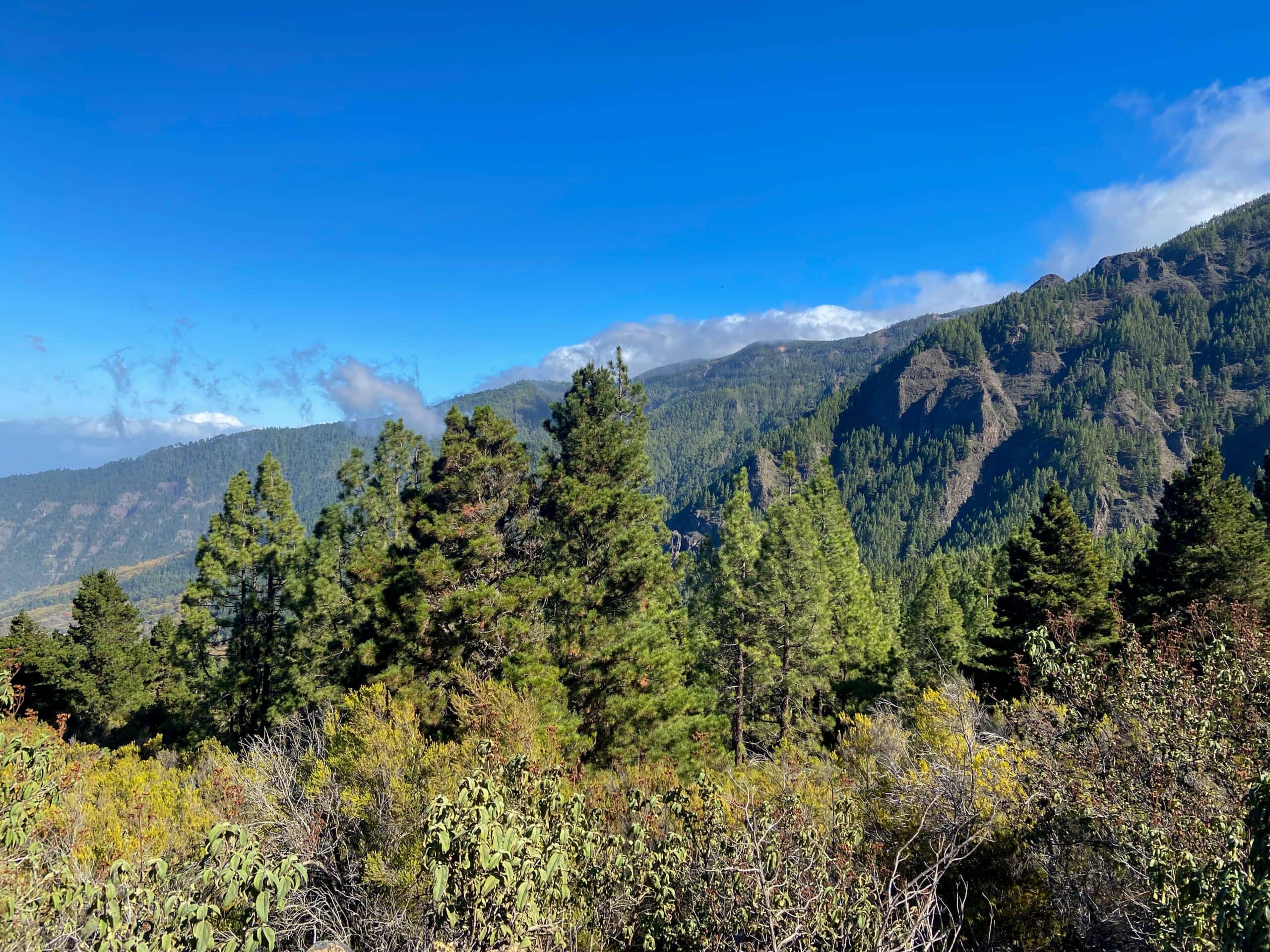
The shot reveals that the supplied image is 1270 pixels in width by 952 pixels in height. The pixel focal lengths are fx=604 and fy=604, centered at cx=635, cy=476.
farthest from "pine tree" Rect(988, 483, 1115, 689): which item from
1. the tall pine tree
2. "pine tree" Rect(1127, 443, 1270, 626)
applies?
the tall pine tree

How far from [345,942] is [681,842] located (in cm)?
463

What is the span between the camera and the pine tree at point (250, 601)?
22.4 meters

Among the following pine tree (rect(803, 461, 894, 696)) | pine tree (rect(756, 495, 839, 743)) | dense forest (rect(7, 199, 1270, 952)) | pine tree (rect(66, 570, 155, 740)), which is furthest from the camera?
pine tree (rect(66, 570, 155, 740))

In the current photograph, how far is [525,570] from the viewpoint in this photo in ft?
63.5

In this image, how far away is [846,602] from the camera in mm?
30031

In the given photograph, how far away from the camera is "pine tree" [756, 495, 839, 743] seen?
2261 centimetres

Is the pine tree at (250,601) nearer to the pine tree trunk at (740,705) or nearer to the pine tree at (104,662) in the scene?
the pine tree at (104,662)

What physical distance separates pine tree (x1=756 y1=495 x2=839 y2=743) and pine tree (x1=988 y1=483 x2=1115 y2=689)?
624cm

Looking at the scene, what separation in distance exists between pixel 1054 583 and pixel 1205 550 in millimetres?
5155

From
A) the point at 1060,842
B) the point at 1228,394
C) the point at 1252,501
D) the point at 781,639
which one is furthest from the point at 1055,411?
the point at 1060,842

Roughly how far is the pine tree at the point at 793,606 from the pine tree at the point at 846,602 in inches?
141

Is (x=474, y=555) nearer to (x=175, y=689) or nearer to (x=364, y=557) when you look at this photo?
(x=364, y=557)

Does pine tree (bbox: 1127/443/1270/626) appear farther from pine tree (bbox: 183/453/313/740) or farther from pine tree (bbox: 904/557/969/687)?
pine tree (bbox: 183/453/313/740)

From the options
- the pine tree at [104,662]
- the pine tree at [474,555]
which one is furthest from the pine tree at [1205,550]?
the pine tree at [104,662]
